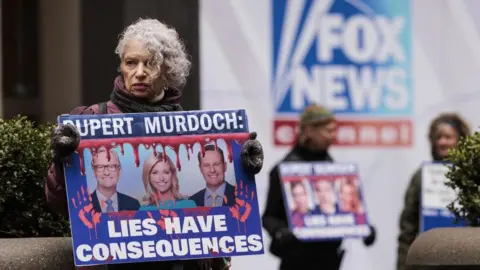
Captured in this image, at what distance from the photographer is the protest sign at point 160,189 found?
20.2 ft

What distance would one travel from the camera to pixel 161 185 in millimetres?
6250

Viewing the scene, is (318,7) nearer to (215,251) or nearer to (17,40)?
(17,40)

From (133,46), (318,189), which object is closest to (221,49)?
Answer: (318,189)

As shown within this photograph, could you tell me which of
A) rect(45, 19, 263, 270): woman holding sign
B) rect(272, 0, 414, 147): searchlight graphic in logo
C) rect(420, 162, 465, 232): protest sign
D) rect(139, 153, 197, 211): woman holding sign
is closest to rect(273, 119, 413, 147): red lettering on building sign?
rect(272, 0, 414, 147): searchlight graphic in logo

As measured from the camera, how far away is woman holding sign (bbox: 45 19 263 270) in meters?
6.23

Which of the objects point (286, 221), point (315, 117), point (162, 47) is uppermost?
point (162, 47)

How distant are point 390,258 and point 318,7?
96.8 inches

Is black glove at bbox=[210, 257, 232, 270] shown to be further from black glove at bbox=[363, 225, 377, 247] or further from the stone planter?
black glove at bbox=[363, 225, 377, 247]

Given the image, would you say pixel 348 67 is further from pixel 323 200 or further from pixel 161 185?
pixel 161 185

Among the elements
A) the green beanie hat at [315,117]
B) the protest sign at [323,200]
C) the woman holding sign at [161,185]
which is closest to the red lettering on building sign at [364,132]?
the protest sign at [323,200]

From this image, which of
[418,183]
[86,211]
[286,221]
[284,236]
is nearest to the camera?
[86,211]

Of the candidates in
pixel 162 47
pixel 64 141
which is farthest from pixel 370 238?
pixel 64 141

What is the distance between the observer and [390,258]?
14.8m

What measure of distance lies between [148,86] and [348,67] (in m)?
8.53
